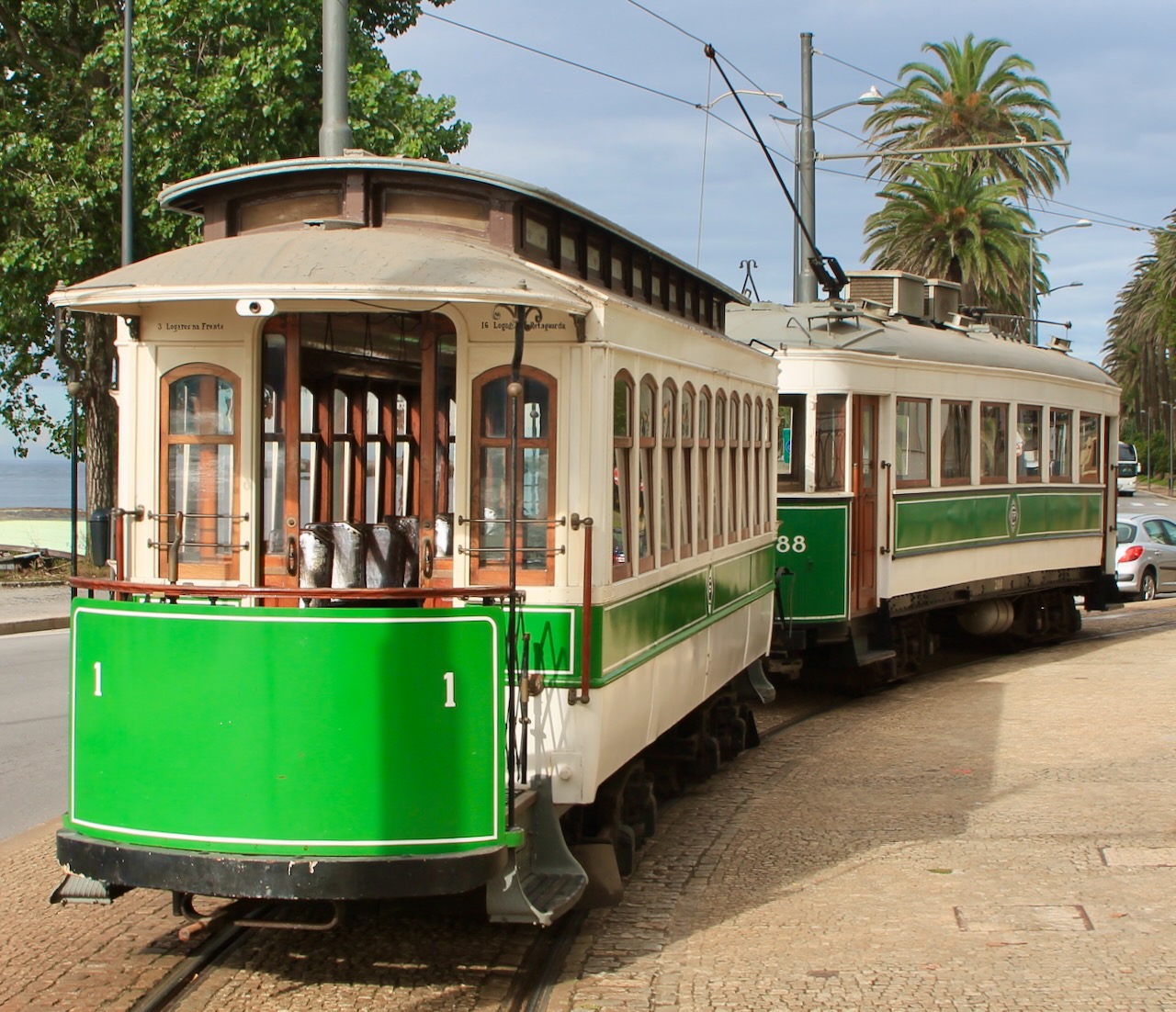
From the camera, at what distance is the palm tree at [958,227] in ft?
114

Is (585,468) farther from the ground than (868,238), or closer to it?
closer to it

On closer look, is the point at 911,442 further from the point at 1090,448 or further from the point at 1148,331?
the point at 1148,331

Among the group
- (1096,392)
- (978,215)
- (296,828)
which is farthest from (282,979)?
(978,215)

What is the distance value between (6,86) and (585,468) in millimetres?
18477

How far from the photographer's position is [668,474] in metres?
8.51

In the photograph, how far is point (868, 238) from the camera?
38.6 m

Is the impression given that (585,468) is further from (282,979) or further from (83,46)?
(83,46)

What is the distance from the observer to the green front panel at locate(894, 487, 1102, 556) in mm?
15273

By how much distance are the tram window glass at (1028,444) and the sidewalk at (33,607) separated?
10.3 meters

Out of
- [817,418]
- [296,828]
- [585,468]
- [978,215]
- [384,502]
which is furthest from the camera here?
[978,215]

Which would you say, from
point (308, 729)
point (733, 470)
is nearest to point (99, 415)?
point (733, 470)

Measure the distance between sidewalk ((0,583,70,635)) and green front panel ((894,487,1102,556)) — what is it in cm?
909

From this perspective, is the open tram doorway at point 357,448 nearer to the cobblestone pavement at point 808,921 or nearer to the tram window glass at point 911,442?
the cobblestone pavement at point 808,921

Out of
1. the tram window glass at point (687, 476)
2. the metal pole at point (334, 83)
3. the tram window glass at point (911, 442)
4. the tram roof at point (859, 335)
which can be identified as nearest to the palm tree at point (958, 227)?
the tram roof at point (859, 335)
